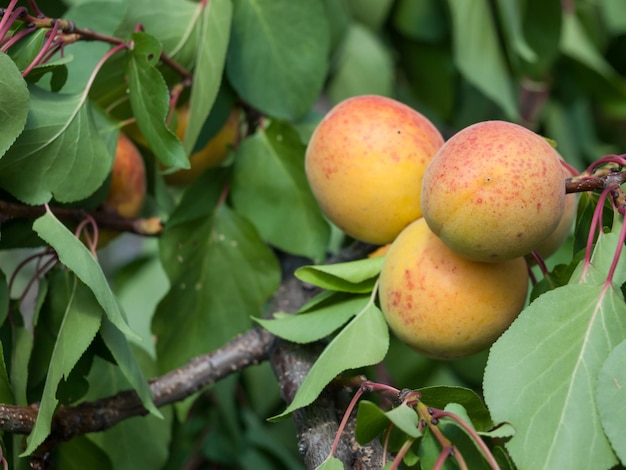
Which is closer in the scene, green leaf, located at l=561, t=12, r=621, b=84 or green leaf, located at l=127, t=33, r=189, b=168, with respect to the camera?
green leaf, located at l=127, t=33, r=189, b=168

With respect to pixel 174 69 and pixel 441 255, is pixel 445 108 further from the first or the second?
pixel 441 255

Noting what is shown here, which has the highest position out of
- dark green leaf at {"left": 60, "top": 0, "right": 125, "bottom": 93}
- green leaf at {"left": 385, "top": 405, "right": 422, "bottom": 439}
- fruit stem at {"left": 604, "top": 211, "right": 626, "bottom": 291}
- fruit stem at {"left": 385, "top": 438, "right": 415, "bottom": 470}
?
fruit stem at {"left": 604, "top": 211, "right": 626, "bottom": 291}

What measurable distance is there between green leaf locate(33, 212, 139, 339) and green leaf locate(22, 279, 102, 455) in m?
0.02

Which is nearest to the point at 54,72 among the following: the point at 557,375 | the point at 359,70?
the point at 557,375

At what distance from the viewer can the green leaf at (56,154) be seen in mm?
526

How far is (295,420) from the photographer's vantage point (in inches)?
20.6

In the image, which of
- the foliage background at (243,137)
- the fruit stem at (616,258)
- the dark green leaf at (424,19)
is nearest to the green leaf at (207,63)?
the foliage background at (243,137)

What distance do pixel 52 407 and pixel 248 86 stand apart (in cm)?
37

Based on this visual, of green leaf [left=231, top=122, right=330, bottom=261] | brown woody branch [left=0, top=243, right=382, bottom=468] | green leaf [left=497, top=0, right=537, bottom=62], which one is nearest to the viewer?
brown woody branch [left=0, top=243, right=382, bottom=468]

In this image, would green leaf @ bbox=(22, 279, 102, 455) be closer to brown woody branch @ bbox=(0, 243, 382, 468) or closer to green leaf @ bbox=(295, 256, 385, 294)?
brown woody branch @ bbox=(0, 243, 382, 468)

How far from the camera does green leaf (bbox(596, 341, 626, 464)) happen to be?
388 millimetres

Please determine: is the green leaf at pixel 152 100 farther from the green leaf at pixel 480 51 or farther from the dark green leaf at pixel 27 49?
the green leaf at pixel 480 51

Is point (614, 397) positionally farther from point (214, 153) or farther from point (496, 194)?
point (214, 153)

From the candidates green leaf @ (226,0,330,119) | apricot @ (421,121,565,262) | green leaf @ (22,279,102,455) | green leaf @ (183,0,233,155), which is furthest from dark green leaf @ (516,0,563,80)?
green leaf @ (22,279,102,455)
